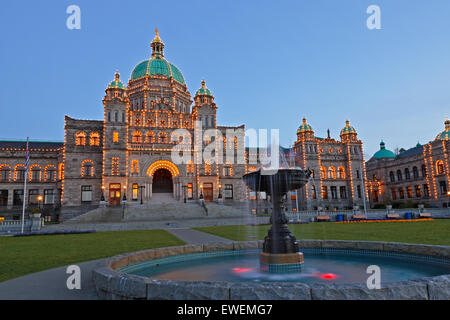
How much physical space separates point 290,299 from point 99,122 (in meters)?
50.4

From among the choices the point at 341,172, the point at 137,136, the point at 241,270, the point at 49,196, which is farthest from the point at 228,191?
the point at 241,270

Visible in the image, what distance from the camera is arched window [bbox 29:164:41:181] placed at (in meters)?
51.8

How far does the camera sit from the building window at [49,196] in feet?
168

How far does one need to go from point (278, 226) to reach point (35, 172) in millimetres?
54644

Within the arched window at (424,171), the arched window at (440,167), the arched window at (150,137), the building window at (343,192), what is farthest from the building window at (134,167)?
the arched window at (424,171)

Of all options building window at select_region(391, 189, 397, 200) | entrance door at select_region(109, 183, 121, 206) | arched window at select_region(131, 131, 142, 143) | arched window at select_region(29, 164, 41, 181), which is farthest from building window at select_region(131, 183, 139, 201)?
building window at select_region(391, 189, 397, 200)

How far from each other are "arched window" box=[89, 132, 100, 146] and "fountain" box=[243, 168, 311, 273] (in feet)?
146

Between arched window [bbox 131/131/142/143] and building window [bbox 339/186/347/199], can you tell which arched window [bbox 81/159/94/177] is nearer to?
arched window [bbox 131/131/142/143]

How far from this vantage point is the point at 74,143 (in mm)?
47688

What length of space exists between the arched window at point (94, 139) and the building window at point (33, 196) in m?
13.3

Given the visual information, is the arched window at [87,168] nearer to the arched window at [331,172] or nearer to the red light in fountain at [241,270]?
the red light in fountain at [241,270]

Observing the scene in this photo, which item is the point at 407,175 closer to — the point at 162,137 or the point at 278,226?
the point at 162,137
